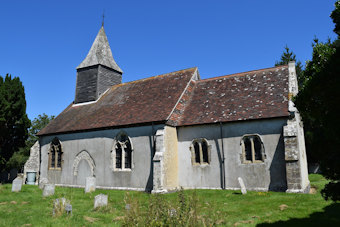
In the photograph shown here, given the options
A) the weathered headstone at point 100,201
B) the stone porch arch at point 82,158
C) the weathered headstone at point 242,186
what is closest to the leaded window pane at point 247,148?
the weathered headstone at point 242,186

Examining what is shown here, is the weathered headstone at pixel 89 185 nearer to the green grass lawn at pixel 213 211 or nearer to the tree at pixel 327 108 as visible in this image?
the green grass lawn at pixel 213 211

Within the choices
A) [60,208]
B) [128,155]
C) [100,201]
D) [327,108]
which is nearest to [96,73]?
[128,155]

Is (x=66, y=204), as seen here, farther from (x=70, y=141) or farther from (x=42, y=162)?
(x=42, y=162)

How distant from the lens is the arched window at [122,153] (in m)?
18.9

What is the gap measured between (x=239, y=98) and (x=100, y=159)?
10.9 meters

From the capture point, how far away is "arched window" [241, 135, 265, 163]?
15852mm

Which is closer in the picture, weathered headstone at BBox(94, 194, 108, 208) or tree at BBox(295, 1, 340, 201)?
tree at BBox(295, 1, 340, 201)

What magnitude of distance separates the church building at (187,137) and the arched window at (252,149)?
59 millimetres

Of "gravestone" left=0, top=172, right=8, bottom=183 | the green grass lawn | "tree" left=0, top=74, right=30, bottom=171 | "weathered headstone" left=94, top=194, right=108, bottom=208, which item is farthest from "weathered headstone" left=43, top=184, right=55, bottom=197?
"gravestone" left=0, top=172, right=8, bottom=183

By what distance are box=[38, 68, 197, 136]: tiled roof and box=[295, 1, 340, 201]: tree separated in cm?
1090

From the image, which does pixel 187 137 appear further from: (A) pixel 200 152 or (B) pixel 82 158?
(B) pixel 82 158

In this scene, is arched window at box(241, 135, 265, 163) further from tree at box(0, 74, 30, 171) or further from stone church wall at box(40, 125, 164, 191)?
tree at box(0, 74, 30, 171)

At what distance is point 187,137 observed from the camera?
18078mm

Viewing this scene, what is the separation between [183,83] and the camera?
20844 millimetres
